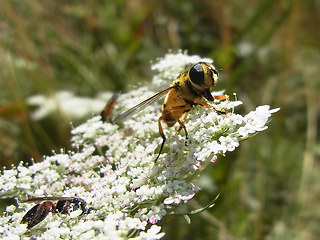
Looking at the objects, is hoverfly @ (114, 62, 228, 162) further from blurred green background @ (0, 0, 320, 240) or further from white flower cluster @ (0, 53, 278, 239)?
blurred green background @ (0, 0, 320, 240)

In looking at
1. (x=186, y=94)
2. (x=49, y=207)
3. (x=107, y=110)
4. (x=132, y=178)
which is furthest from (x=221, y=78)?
(x=49, y=207)

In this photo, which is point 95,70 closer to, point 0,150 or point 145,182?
point 0,150

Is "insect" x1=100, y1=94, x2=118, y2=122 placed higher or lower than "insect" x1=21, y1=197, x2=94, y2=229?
higher

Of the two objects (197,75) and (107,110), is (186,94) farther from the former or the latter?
(107,110)

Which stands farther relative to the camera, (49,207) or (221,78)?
(221,78)

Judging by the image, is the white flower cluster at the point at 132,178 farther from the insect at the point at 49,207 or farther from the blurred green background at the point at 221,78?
the blurred green background at the point at 221,78

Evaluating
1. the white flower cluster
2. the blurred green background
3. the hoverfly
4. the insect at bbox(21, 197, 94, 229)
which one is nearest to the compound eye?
the hoverfly
